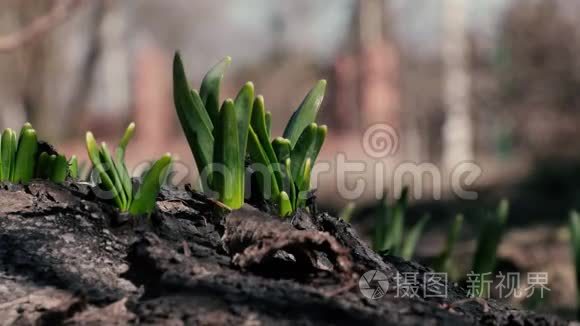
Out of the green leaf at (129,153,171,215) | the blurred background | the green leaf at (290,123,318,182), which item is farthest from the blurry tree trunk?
the green leaf at (129,153,171,215)

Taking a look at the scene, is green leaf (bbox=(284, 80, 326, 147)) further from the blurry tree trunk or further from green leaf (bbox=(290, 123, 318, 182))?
the blurry tree trunk

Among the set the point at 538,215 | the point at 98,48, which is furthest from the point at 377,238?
the point at 98,48

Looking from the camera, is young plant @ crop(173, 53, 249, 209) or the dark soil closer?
the dark soil

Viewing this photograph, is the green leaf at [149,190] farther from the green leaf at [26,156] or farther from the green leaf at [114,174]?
the green leaf at [26,156]

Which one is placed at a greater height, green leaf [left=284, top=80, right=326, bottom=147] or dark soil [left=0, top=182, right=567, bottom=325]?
green leaf [left=284, top=80, right=326, bottom=147]

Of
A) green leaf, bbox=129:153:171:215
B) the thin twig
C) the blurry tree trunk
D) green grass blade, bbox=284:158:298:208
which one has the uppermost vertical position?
the blurry tree trunk

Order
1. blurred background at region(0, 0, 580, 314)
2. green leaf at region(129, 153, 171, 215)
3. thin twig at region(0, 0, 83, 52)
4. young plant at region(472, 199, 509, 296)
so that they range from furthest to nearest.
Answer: blurred background at region(0, 0, 580, 314) < thin twig at region(0, 0, 83, 52) < young plant at region(472, 199, 509, 296) < green leaf at region(129, 153, 171, 215)

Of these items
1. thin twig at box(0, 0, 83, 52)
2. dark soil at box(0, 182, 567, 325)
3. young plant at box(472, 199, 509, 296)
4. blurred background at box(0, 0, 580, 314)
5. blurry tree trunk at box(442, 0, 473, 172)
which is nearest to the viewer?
dark soil at box(0, 182, 567, 325)
